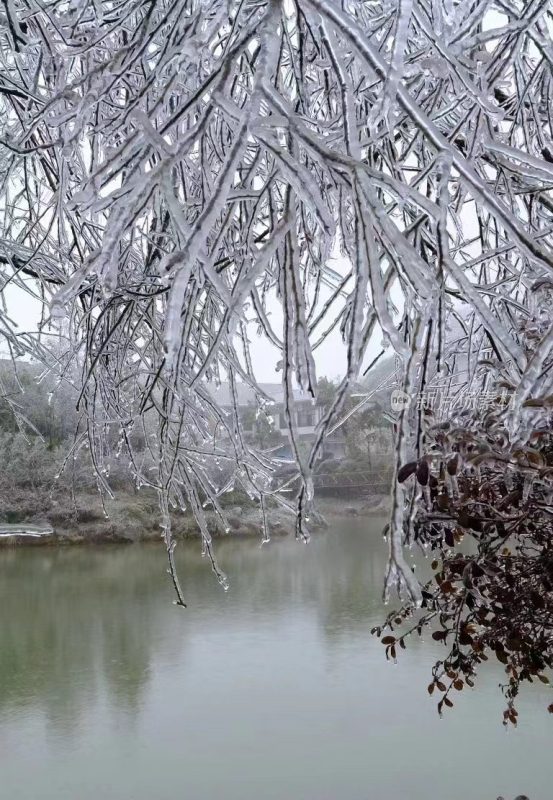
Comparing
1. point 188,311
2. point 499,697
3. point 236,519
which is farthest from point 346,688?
point 188,311

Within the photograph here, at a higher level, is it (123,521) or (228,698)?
(123,521)

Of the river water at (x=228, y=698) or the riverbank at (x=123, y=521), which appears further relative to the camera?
the riverbank at (x=123, y=521)

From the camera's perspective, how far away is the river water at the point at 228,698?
5773mm

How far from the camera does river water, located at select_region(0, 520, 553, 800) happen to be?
577cm

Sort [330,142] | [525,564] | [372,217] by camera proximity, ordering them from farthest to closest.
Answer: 1. [525,564]
2. [330,142]
3. [372,217]

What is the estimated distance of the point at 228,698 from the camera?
Result: 287 inches

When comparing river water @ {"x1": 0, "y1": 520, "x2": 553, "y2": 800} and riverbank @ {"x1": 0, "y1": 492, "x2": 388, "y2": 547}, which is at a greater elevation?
riverbank @ {"x1": 0, "y1": 492, "x2": 388, "y2": 547}

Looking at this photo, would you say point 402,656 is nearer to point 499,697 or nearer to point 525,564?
point 499,697

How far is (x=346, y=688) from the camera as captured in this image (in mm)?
7512

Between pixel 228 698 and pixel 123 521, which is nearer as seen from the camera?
pixel 228 698

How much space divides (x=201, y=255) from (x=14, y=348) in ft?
3.40

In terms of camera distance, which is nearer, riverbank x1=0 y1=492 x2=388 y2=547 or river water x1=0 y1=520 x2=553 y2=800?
river water x1=0 y1=520 x2=553 y2=800

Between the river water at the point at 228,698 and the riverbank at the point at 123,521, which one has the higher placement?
the riverbank at the point at 123,521


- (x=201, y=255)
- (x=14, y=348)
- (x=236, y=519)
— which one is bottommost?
(x=236, y=519)
